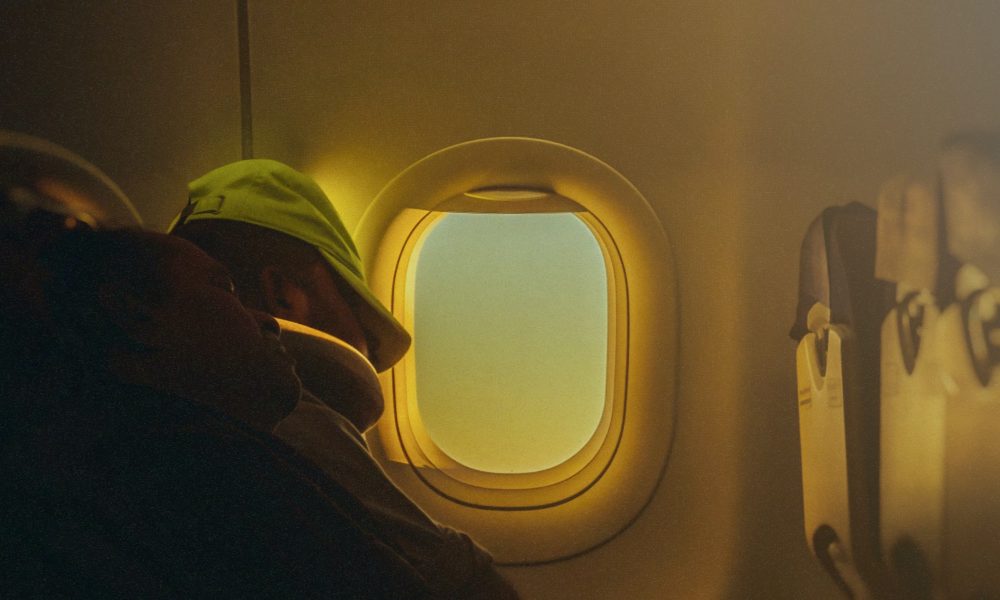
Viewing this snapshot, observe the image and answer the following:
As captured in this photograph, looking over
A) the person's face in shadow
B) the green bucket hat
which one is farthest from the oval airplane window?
the person's face in shadow

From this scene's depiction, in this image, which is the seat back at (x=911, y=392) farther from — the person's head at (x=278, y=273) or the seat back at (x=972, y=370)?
the person's head at (x=278, y=273)

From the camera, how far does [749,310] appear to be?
1.38 m

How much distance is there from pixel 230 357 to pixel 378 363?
0.51 m

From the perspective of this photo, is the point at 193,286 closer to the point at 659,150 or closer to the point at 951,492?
the point at 659,150

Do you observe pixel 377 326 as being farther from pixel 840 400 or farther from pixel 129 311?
pixel 840 400

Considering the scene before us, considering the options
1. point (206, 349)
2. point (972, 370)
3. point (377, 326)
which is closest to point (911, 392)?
point (972, 370)

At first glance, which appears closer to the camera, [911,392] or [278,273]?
[278,273]

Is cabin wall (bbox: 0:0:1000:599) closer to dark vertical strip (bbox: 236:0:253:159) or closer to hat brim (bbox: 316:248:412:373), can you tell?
dark vertical strip (bbox: 236:0:253:159)

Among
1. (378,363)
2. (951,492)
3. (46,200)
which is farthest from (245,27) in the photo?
(951,492)

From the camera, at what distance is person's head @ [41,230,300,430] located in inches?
29.0

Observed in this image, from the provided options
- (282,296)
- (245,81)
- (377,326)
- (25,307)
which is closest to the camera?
(25,307)

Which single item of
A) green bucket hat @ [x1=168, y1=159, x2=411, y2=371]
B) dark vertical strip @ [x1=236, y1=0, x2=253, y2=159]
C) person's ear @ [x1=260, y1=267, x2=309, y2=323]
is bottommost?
person's ear @ [x1=260, y1=267, x2=309, y2=323]

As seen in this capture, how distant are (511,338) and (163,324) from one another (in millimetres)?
728

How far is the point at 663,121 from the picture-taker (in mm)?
1362
